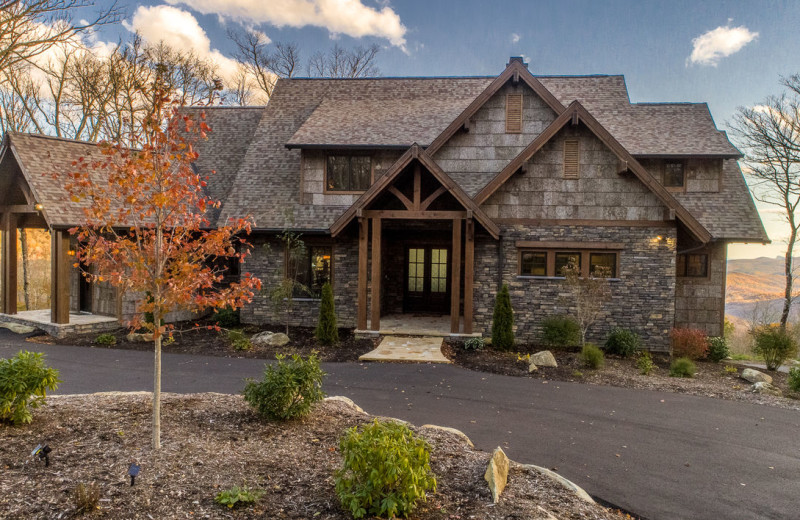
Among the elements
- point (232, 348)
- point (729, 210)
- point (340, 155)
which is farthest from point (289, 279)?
point (729, 210)

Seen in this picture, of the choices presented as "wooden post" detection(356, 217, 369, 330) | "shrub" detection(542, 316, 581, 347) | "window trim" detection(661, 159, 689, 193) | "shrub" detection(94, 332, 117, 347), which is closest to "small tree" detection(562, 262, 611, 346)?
"shrub" detection(542, 316, 581, 347)

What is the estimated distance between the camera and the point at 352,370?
33.4 ft

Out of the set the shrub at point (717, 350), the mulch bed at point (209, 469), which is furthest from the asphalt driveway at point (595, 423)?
the shrub at point (717, 350)

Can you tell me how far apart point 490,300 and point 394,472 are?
10.0 meters

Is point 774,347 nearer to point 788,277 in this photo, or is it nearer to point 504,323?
point 504,323

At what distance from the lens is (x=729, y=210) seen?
14.2 m

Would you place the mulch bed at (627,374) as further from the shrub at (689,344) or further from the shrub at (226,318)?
the shrub at (226,318)

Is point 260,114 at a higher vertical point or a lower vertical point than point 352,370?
higher

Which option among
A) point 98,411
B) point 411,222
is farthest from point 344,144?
point 98,411

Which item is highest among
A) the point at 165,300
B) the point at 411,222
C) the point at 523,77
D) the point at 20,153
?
the point at 523,77

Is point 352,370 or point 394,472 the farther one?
point 352,370

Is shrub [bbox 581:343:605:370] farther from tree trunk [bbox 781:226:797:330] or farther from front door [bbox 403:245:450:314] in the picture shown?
tree trunk [bbox 781:226:797:330]

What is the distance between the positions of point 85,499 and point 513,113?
44.4ft

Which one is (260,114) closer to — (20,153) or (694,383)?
(20,153)
